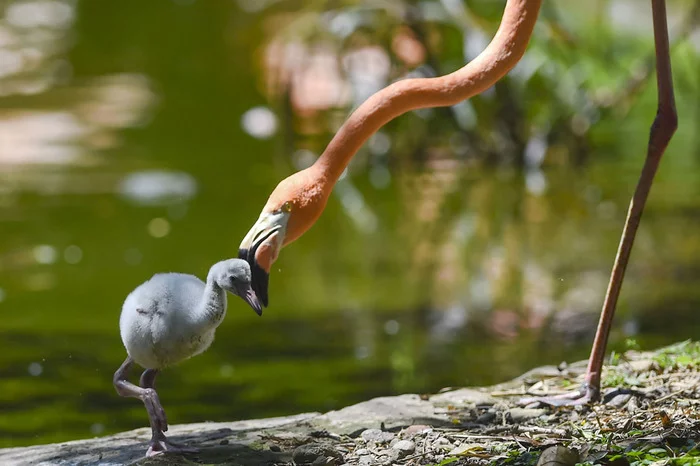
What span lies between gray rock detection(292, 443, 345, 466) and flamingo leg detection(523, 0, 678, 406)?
0.91 metres

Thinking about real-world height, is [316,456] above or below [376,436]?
below

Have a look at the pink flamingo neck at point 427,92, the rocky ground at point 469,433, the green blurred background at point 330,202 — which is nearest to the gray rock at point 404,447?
the rocky ground at point 469,433

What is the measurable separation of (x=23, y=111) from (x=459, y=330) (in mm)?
7049

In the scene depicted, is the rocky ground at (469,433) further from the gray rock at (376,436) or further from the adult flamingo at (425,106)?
the adult flamingo at (425,106)

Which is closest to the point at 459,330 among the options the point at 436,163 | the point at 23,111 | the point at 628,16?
the point at 436,163

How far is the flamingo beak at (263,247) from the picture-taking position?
3287mm

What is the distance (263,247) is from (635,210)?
4.44 ft

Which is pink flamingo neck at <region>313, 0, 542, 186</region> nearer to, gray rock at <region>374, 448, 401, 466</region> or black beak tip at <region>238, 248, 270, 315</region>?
black beak tip at <region>238, 248, 270, 315</region>

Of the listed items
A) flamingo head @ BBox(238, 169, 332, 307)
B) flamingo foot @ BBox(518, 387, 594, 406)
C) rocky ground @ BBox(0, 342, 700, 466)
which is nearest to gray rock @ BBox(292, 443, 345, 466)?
rocky ground @ BBox(0, 342, 700, 466)

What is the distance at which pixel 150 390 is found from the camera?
3379 mm

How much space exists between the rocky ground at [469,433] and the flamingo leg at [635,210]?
0.27 ft

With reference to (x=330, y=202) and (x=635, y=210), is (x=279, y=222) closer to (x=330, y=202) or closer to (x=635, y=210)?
(x=635, y=210)

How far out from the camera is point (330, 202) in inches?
361

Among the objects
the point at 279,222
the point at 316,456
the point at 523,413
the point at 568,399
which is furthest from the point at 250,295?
the point at 568,399
